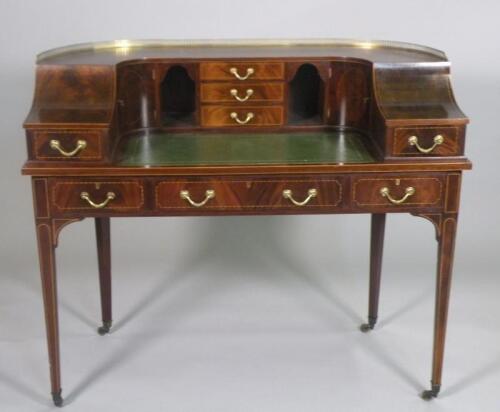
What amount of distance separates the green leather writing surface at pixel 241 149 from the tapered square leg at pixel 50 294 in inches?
15.3

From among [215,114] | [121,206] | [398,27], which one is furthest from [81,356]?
[398,27]

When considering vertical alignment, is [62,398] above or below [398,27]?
below

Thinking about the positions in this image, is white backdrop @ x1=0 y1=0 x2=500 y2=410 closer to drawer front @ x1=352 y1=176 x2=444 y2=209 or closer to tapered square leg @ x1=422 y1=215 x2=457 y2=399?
tapered square leg @ x1=422 y1=215 x2=457 y2=399

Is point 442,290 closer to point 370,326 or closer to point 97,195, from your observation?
point 370,326

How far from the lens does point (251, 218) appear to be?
5199 millimetres

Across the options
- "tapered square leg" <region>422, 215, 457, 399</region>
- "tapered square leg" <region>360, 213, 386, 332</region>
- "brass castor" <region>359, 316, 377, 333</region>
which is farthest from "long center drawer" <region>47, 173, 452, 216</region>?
"brass castor" <region>359, 316, 377, 333</region>

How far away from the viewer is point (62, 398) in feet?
12.6

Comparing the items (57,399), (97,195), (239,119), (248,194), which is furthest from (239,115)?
(57,399)

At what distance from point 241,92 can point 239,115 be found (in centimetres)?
10

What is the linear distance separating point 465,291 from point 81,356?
1920mm

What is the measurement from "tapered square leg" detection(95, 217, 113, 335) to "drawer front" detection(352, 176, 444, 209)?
1.28 m

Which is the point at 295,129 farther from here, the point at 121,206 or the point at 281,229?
the point at 281,229

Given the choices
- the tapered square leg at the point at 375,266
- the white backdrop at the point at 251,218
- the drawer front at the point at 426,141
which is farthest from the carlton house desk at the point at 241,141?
the white backdrop at the point at 251,218

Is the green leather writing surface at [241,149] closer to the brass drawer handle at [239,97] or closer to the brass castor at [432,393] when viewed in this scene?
the brass drawer handle at [239,97]
